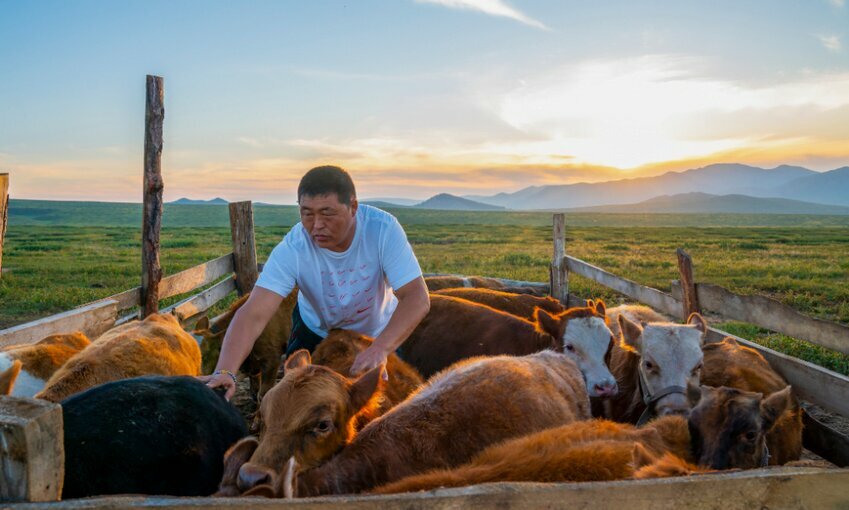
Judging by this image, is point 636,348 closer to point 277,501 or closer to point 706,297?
point 706,297

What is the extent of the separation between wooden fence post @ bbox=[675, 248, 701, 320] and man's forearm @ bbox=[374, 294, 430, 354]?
3.61 metres

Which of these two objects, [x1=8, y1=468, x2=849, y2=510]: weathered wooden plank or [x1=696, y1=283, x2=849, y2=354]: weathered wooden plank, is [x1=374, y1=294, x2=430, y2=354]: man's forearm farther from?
[x1=696, y1=283, x2=849, y2=354]: weathered wooden plank

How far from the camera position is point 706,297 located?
266 inches

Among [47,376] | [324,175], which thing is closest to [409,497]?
[324,175]

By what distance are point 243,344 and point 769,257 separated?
3291 centimetres

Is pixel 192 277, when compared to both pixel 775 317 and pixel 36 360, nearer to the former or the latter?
pixel 36 360

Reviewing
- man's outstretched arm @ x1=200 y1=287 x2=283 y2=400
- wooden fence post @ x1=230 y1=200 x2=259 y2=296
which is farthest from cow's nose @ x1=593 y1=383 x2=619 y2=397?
wooden fence post @ x1=230 y1=200 x2=259 y2=296

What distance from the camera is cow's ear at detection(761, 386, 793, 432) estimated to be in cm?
388

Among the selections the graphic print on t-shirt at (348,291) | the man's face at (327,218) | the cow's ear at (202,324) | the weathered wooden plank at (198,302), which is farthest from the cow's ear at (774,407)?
the weathered wooden plank at (198,302)

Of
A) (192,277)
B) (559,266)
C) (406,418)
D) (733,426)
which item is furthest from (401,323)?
(559,266)

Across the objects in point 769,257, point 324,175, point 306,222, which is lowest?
point 769,257

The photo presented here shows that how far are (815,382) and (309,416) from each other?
394cm

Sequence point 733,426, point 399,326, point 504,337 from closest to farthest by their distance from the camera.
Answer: point 733,426 < point 399,326 < point 504,337

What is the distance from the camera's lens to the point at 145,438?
3150 millimetres
